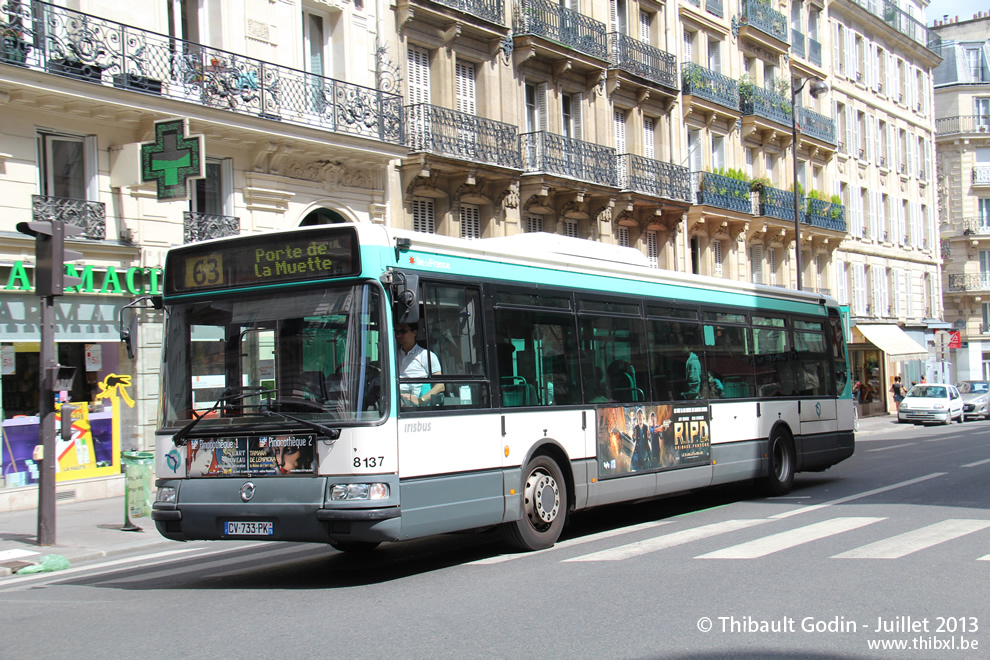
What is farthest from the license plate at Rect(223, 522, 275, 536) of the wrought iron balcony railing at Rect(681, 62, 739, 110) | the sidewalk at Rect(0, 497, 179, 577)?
the wrought iron balcony railing at Rect(681, 62, 739, 110)

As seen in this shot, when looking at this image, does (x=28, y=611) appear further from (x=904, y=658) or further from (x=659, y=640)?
(x=904, y=658)

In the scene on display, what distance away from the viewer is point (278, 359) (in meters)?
8.38

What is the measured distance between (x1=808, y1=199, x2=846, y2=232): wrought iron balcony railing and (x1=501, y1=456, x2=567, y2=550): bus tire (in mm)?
33044

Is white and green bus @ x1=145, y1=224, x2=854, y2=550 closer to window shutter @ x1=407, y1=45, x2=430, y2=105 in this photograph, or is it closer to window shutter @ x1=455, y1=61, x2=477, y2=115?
window shutter @ x1=407, y1=45, x2=430, y2=105

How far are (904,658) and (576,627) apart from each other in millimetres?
1883

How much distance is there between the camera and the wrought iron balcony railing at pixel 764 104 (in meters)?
37.8

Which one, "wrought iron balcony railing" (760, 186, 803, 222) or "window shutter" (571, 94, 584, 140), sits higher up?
"window shutter" (571, 94, 584, 140)

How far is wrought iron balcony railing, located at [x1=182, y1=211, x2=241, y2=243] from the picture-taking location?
18422mm

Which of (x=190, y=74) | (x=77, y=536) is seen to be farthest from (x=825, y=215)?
(x=77, y=536)

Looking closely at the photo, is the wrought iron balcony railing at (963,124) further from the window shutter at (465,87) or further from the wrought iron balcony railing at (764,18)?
the window shutter at (465,87)

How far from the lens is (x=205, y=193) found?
63.0 feet

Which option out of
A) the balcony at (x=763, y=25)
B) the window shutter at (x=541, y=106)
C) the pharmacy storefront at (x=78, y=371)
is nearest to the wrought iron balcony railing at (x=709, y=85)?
the balcony at (x=763, y=25)

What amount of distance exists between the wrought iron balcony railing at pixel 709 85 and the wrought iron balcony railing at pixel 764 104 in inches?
19.2

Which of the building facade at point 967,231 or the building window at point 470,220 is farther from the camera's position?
the building facade at point 967,231
